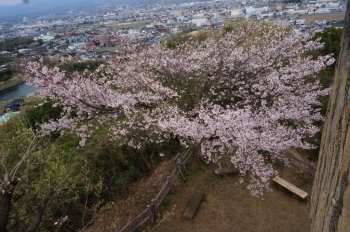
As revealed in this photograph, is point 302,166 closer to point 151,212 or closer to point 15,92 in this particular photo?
point 151,212

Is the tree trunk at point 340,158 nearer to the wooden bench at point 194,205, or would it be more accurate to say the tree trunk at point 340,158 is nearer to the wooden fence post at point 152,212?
the wooden fence post at point 152,212

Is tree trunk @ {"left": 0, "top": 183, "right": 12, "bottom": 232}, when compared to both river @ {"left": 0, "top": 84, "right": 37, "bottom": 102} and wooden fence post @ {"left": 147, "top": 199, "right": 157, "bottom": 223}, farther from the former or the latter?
river @ {"left": 0, "top": 84, "right": 37, "bottom": 102}

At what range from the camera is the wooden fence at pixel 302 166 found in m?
8.49

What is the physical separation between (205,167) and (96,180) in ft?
13.0

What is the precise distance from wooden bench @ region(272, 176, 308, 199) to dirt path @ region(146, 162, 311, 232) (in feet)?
0.88

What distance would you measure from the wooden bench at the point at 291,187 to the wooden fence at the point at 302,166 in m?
0.91

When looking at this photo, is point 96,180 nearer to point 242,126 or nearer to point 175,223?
point 175,223

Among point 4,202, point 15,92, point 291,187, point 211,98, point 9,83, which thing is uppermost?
point 4,202

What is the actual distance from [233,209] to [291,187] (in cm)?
200

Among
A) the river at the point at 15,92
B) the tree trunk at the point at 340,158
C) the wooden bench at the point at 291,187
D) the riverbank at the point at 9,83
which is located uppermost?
the tree trunk at the point at 340,158

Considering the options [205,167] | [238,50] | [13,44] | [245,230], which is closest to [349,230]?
[245,230]

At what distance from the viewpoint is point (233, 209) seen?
7848 millimetres

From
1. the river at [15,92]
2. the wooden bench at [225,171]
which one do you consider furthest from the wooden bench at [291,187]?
the river at [15,92]

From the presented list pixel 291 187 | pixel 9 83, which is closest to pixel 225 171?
pixel 291 187
